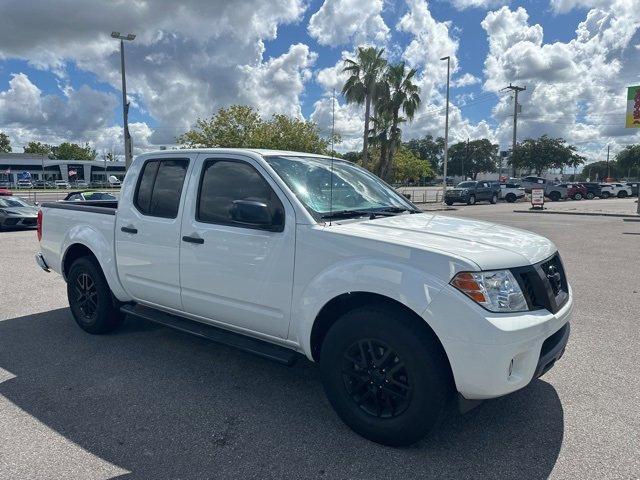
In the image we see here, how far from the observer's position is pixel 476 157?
132500 mm

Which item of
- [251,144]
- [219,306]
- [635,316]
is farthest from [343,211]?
[251,144]

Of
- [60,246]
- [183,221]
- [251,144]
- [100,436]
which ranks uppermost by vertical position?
[251,144]

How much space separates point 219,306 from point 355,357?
49.3 inches

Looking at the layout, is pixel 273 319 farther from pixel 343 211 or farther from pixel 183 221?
pixel 183 221

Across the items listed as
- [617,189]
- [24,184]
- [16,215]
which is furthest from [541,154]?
[24,184]

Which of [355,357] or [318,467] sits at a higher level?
[355,357]

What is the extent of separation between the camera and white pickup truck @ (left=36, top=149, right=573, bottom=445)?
9.07ft

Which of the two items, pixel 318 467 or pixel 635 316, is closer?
pixel 318 467

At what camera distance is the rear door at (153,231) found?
4176 mm

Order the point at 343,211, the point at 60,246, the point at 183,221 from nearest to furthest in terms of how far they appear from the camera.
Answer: the point at 343,211 → the point at 183,221 → the point at 60,246

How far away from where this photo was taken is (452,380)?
Answer: 2.89m

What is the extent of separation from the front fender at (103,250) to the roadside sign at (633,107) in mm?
27250

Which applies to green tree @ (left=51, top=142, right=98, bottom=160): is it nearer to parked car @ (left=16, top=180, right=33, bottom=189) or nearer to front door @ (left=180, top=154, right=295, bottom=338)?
parked car @ (left=16, top=180, right=33, bottom=189)

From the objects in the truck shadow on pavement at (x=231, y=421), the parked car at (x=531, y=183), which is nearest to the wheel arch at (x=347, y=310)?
the truck shadow on pavement at (x=231, y=421)
